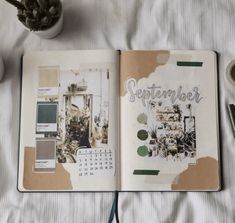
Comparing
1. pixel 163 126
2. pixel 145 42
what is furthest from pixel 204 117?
pixel 145 42

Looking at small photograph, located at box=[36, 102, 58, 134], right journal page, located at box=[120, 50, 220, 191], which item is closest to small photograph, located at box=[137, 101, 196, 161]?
right journal page, located at box=[120, 50, 220, 191]

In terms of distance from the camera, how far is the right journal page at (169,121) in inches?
30.5

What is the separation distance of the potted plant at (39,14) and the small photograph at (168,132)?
9.2 inches

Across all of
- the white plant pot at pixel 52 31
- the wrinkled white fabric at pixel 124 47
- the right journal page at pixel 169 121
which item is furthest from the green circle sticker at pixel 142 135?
the white plant pot at pixel 52 31

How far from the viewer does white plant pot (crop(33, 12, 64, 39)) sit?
0.79m

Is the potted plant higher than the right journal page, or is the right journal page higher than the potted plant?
the potted plant

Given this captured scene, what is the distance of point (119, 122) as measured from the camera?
79 cm

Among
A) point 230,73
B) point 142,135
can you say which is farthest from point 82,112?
point 230,73

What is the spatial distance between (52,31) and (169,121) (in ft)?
0.90

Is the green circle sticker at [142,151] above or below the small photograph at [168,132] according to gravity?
below

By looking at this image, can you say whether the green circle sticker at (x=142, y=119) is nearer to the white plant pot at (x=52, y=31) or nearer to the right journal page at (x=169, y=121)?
the right journal page at (x=169, y=121)

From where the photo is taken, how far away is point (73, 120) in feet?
2.62

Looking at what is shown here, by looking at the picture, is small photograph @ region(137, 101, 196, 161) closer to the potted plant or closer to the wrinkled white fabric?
the wrinkled white fabric

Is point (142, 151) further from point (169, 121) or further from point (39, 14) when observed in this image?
point (39, 14)
